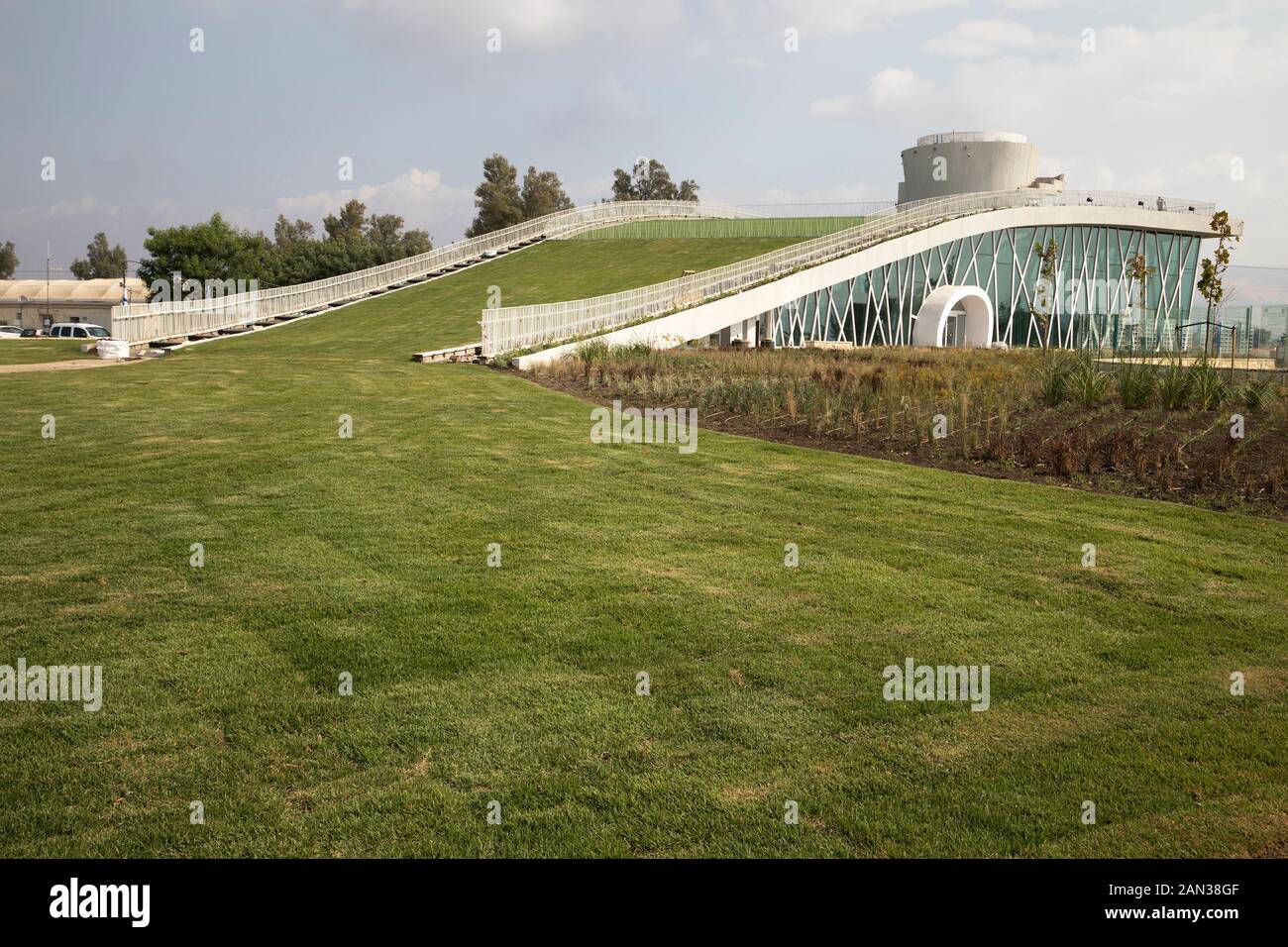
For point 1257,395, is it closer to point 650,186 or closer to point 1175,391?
point 1175,391

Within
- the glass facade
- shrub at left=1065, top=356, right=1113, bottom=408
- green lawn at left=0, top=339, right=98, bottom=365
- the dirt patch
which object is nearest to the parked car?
green lawn at left=0, top=339, right=98, bottom=365

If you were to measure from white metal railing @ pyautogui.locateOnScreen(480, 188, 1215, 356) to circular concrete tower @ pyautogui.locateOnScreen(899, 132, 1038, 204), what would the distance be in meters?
5.75

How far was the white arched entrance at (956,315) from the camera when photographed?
1599 inches

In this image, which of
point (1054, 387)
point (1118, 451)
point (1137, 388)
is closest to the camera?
point (1118, 451)

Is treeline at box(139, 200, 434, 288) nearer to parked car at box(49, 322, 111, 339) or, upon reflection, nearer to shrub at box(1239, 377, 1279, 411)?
parked car at box(49, 322, 111, 339)

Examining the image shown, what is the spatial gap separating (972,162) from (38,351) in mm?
51708

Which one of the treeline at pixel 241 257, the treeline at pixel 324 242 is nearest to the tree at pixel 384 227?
the treeline at pixel 324 242

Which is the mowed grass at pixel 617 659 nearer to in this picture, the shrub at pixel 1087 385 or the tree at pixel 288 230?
the shrub at pixel 1087 385

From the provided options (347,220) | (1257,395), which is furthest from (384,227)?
(1257,395)

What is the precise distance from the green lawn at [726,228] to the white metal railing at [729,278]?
3086 mm

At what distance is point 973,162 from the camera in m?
58.8

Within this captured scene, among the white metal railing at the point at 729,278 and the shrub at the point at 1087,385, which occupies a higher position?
the white metal railing at the point at 729,278

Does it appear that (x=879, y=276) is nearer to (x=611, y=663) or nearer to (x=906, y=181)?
(x=906, y=181)

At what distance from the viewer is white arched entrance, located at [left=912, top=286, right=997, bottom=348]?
40625 mm
